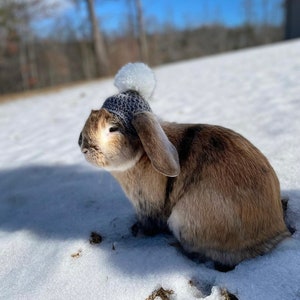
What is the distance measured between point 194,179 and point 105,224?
2.37ft

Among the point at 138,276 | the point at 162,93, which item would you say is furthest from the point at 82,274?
the point at 162,93

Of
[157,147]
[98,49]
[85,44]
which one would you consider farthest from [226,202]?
[85,44]

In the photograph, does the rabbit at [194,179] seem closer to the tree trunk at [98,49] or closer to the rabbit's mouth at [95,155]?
the rabbit's mouth at [95,155]

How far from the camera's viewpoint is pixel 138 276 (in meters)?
1.57

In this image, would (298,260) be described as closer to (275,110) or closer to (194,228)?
(194,228)

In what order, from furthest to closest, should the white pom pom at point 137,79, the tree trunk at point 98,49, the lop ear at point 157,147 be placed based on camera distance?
1. the tree trunk at point 98,49
2. the white pom pom at point 137,79
3. the lop ear at point 157,147

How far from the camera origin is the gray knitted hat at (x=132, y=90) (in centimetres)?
172

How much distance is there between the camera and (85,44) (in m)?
20.3

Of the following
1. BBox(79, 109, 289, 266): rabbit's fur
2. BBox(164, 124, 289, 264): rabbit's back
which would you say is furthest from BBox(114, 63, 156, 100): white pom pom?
BBox(164, 124, 289, 264): rabbit's back

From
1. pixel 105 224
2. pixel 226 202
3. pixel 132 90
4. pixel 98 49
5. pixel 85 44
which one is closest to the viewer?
pixel 226 202

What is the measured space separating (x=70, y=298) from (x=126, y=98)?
95 cm

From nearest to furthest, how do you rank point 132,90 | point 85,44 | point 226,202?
point 226,202 < point 132,90 < point 85,44

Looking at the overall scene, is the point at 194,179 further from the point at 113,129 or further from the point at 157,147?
the point at 113,129

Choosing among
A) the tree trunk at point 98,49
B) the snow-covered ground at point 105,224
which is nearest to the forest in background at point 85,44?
the tree trunk at point 98,49
